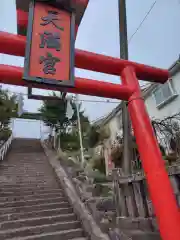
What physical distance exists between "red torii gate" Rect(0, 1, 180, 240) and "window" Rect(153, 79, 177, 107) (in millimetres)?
5400

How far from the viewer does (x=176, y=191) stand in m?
2.97

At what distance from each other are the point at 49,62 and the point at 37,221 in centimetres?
342

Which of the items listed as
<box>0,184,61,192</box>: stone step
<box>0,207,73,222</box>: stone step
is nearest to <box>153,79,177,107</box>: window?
<box>0,184,61,192</box>: stone step

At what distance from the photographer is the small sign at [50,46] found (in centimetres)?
310

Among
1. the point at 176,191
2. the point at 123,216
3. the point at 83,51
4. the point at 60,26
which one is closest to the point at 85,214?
the point at 123,216

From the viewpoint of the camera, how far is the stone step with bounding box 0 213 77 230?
4.13 meters

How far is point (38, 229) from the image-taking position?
4020 millimetres

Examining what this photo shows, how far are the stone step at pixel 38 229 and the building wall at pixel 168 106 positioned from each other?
7.22 m

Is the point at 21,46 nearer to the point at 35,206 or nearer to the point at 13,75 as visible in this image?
the point at 13,75

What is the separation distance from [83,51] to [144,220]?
323cm

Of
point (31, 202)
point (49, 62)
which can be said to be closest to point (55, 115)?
point (31, 202)

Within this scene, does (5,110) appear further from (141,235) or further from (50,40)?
(141,235)

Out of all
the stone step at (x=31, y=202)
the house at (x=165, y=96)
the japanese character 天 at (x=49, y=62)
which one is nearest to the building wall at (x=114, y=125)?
the house at (x=165, y=96)

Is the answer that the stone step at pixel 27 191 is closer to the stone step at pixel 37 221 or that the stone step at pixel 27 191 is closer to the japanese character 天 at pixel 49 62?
the stone step at pixel 37 221
